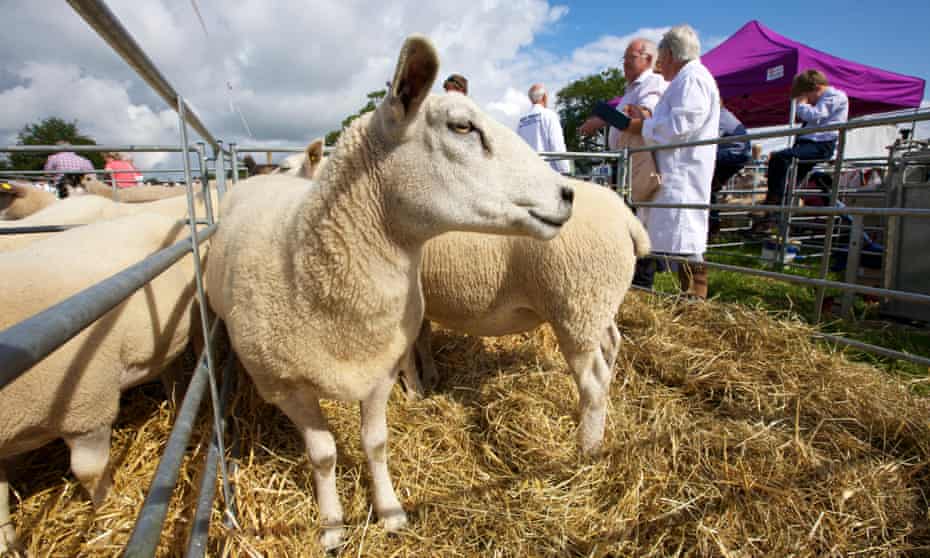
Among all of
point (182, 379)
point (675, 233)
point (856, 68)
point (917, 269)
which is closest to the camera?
point (182, 379)

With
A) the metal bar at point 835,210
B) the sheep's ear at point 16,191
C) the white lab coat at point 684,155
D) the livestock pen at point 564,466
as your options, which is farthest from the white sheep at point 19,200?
the metal bar at point 835,210

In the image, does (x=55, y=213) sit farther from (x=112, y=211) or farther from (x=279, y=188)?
(x=279, y=188)

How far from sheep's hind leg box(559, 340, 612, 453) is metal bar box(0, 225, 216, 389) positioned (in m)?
1.77

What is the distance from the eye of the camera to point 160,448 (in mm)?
2066

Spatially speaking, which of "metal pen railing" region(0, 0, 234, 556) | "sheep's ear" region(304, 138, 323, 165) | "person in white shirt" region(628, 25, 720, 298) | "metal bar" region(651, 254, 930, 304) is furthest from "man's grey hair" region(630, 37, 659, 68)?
"metal pen railing" region(0, 0, 234, 556)

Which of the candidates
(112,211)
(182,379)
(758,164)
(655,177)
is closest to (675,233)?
(655,177)

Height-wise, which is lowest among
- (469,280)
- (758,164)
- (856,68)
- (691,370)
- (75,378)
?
(691,370)

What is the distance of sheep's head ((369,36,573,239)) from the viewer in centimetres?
139

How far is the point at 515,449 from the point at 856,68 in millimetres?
10723

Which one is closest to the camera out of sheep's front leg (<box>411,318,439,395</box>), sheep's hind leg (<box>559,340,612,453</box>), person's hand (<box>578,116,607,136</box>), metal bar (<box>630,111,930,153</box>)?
metal bar (<box>630,111,930,153</box>)

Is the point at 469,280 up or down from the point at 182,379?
up

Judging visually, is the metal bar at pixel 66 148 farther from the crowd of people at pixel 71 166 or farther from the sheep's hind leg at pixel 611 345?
the crowd of people at pixel 71 166

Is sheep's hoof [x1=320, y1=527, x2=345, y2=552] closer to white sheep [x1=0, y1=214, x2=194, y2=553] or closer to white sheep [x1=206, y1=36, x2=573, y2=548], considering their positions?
white sheep [x1=206, y1=36, x2=573, y2=548]

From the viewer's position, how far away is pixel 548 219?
146 centimetres
